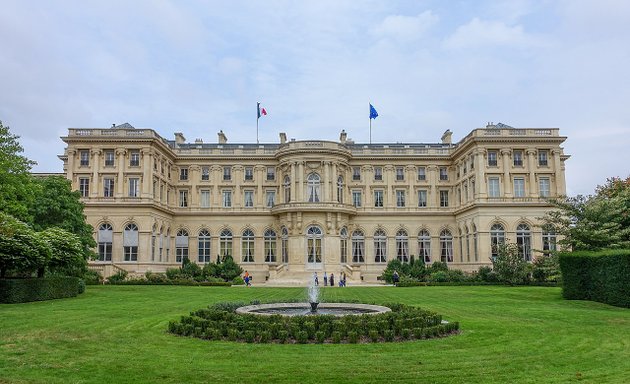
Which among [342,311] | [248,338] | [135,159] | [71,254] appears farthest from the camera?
[135,159]

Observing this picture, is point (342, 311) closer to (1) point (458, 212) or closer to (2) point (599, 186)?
(2) point (599, 186)

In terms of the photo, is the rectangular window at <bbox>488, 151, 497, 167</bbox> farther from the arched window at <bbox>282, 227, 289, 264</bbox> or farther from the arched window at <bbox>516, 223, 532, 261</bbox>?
the arched window at <bbox>282, 227, 289, 264</bbox>

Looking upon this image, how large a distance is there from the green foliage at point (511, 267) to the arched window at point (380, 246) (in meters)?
16.4

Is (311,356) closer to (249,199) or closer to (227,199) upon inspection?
(249,199)

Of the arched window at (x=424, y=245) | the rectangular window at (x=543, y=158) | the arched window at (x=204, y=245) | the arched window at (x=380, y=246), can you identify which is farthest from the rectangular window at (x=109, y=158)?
the rectangular window at (x=543, y=158)

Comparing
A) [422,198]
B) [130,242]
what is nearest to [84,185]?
[130,242]

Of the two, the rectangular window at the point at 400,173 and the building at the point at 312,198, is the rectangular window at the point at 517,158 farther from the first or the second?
the rectangular window at the point at 400,173

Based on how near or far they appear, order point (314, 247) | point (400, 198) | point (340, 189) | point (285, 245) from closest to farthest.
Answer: point (314, 247) → point (285, 245) → point (340, 189) → point (400, 198)

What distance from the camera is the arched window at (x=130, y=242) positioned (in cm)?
5078

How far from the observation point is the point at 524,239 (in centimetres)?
5084

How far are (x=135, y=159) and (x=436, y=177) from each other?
109 ft

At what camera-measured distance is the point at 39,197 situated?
114 feet

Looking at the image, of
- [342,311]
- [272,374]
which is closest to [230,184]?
[342,311]

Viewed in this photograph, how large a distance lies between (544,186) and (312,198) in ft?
77.9
